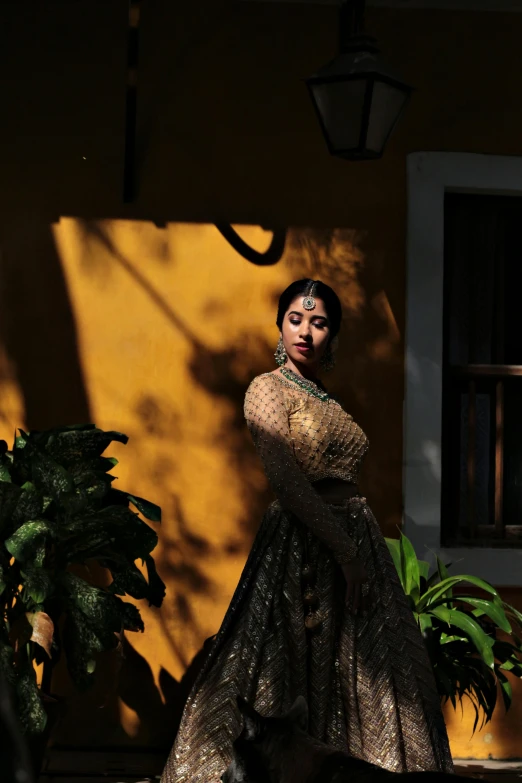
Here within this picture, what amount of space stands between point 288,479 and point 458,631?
127 centimetres

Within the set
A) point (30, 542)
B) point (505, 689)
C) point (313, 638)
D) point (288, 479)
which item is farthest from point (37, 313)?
point (505, 689)

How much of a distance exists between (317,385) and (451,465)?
144 cm

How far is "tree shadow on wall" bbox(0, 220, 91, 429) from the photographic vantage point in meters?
5.07

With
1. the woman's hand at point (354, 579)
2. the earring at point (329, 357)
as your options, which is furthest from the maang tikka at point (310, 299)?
the woman's hand at point (354, 579)

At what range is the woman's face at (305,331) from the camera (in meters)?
3.99

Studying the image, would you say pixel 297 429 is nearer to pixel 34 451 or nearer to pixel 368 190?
pixel 34 451

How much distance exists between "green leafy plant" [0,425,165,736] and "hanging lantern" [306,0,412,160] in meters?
1.47

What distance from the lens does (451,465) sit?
5340mm

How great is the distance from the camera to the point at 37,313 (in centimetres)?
508

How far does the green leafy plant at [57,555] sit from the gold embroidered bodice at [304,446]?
645mm

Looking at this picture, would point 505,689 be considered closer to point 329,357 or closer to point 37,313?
point 329,357

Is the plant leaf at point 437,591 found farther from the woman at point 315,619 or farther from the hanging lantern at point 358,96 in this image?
the hanging lantern at point 358,96

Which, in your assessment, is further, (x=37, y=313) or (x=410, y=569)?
(x=37, y=313)

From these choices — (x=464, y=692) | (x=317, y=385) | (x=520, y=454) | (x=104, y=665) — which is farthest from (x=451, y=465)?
(x=104, y=665)
